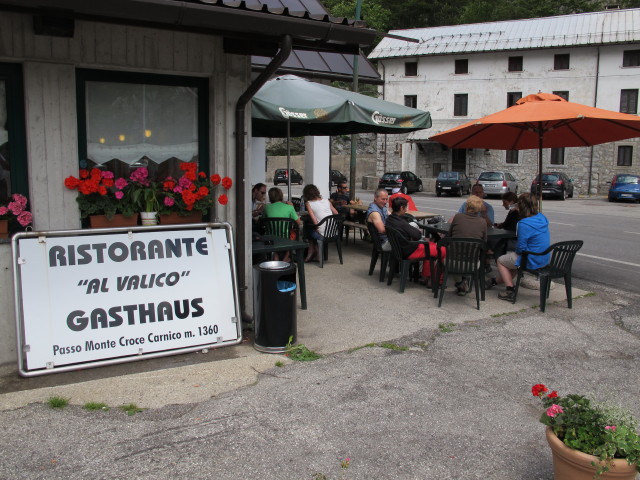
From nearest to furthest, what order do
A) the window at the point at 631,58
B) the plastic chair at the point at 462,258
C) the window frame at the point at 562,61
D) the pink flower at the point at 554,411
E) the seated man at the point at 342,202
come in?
the pink flower at the point at 554,411 → the plastic chair at the point at 462,258 → the seated man at the point at 342,202 → the window at the point at 631,58 → the window frame at the point at 562,61

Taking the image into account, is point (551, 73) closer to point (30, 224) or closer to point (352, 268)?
point (352, 268)

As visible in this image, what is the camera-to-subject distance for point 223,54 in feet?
17.4

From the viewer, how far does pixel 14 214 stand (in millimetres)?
4562

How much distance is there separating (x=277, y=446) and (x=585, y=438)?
1.74 meters

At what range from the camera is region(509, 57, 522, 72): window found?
39.0 metres

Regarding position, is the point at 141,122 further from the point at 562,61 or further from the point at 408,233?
the point at 562,61

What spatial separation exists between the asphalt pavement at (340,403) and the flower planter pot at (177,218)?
4.02 feet

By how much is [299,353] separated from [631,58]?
38992 mm

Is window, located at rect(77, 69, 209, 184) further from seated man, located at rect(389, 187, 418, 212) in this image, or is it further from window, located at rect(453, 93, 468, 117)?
window, located at rect(453, 93, 468, 117)

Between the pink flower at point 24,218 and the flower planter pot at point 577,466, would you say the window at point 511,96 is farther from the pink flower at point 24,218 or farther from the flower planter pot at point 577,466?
the flower planter pot at point 577,466

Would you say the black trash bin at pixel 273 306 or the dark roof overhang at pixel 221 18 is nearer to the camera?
the dark roof overhang at pixel 221 18

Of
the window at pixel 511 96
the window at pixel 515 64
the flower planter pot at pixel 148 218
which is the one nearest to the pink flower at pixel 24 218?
the flower planter pot at pixel 148 218

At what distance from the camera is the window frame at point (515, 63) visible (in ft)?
128

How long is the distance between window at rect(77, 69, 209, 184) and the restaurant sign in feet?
2.44
